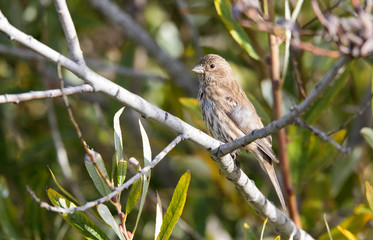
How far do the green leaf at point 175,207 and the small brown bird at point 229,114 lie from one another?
164cm

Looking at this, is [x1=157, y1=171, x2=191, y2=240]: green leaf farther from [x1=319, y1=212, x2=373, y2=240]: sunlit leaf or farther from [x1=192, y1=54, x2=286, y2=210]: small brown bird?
[x1=192, y1=54, x2=286, y2=210]: small brown bird

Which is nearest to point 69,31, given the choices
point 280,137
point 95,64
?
point 280,137

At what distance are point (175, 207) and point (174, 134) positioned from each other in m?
3.12

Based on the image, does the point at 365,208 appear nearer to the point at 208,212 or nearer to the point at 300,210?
the point at 300,210

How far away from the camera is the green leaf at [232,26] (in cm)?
446

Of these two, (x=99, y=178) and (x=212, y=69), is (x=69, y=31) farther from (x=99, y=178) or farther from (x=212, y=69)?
(x=212, y=69)

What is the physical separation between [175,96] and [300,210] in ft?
5.40

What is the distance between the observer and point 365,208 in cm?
414

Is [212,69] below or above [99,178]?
above

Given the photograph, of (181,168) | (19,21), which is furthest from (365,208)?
(19,21)

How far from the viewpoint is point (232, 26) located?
14.8 ft

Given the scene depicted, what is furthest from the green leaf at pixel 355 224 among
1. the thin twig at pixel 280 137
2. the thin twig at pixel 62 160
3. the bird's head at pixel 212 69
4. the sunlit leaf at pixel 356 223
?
the thin twig at pixel 62 160

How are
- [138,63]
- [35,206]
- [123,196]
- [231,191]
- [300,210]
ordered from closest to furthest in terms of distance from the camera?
[35,206], [300,210], [231,191], [123,196], [138,63]

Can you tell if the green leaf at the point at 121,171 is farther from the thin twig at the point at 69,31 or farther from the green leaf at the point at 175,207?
the thin twig at the point at 69,31
